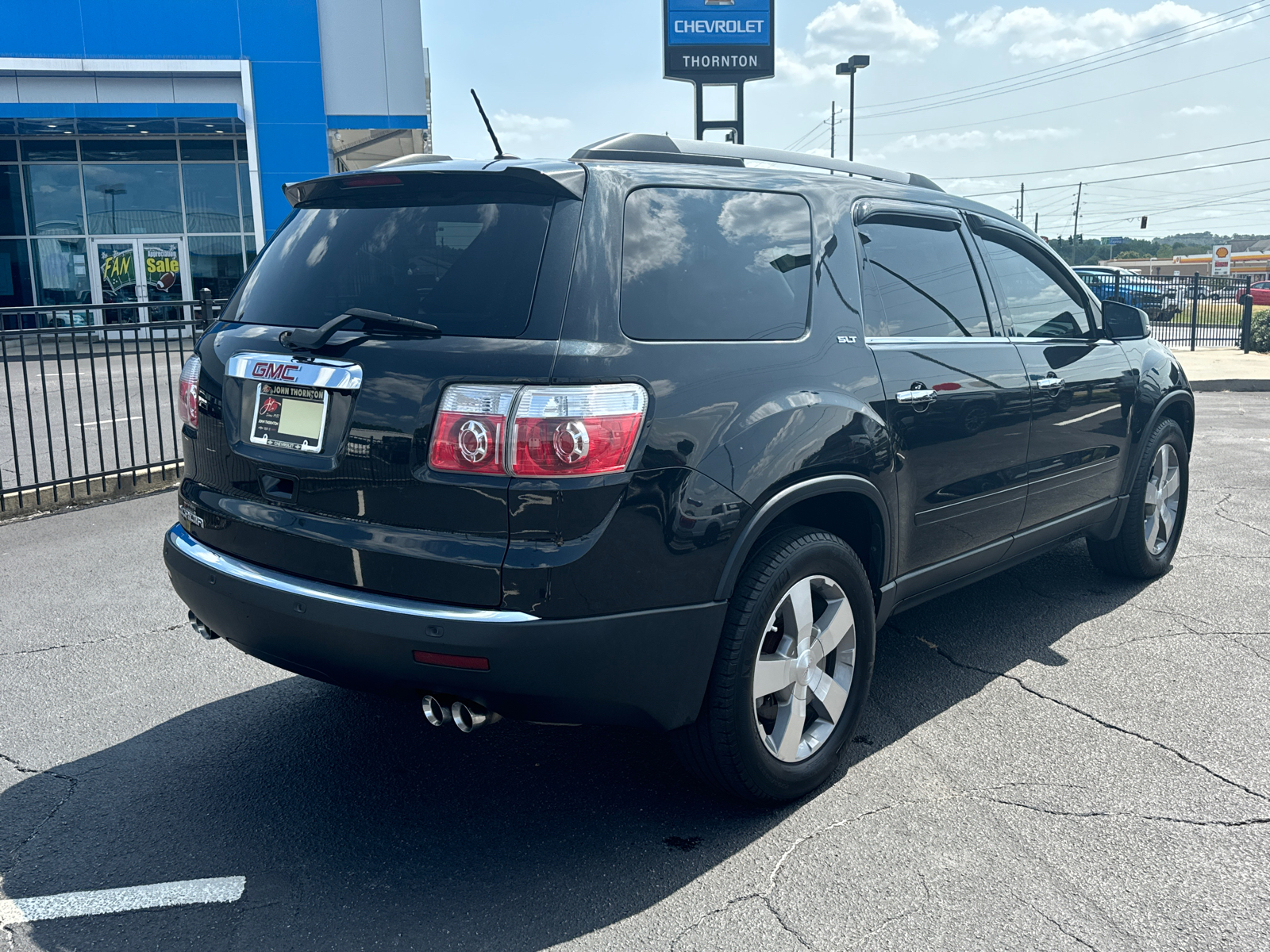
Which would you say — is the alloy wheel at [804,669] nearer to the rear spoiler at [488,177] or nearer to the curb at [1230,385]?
the rear spoiler at [488,177]

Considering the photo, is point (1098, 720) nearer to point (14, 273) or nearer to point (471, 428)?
point (471, 428)

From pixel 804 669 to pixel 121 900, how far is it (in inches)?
77.5

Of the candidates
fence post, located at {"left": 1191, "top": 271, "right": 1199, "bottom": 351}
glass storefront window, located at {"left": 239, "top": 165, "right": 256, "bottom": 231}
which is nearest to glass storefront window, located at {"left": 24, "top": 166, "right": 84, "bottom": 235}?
glass storefront window, located at {"left": 239, "top": 165, "right": 256, "bottom": 231}

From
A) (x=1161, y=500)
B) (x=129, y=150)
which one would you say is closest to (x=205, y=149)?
(x=129, y=150)

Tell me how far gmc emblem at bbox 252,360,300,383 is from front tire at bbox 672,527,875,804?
1.37 meters

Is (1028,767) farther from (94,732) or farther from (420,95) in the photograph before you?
(420,95)

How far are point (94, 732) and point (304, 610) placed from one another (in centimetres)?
154

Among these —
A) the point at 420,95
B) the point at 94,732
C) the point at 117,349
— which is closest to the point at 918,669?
the point at 94,732

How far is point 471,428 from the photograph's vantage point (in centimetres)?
261

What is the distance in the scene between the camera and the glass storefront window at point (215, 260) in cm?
2705

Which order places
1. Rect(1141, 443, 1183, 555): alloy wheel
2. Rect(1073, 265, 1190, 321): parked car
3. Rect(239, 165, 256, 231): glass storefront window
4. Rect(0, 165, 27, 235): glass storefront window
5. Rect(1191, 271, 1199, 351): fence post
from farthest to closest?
Rect(239, 165, 256, 231): glass storefront window
Rect(0, 165, 27, 235): glass storefront window
Rect(1073, 265, 1190, 321): parked car
Rect(1191, 271, 1199, 351): fence post
Rect(1141, 443, 1183, 555): alloy wheel

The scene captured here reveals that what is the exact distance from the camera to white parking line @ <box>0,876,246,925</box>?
2662 millimetres

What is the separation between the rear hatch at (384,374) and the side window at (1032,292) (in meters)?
2.25

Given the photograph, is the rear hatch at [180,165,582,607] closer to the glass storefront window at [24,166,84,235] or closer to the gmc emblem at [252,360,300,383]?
the gmc emblem at [252,360,300,383]
